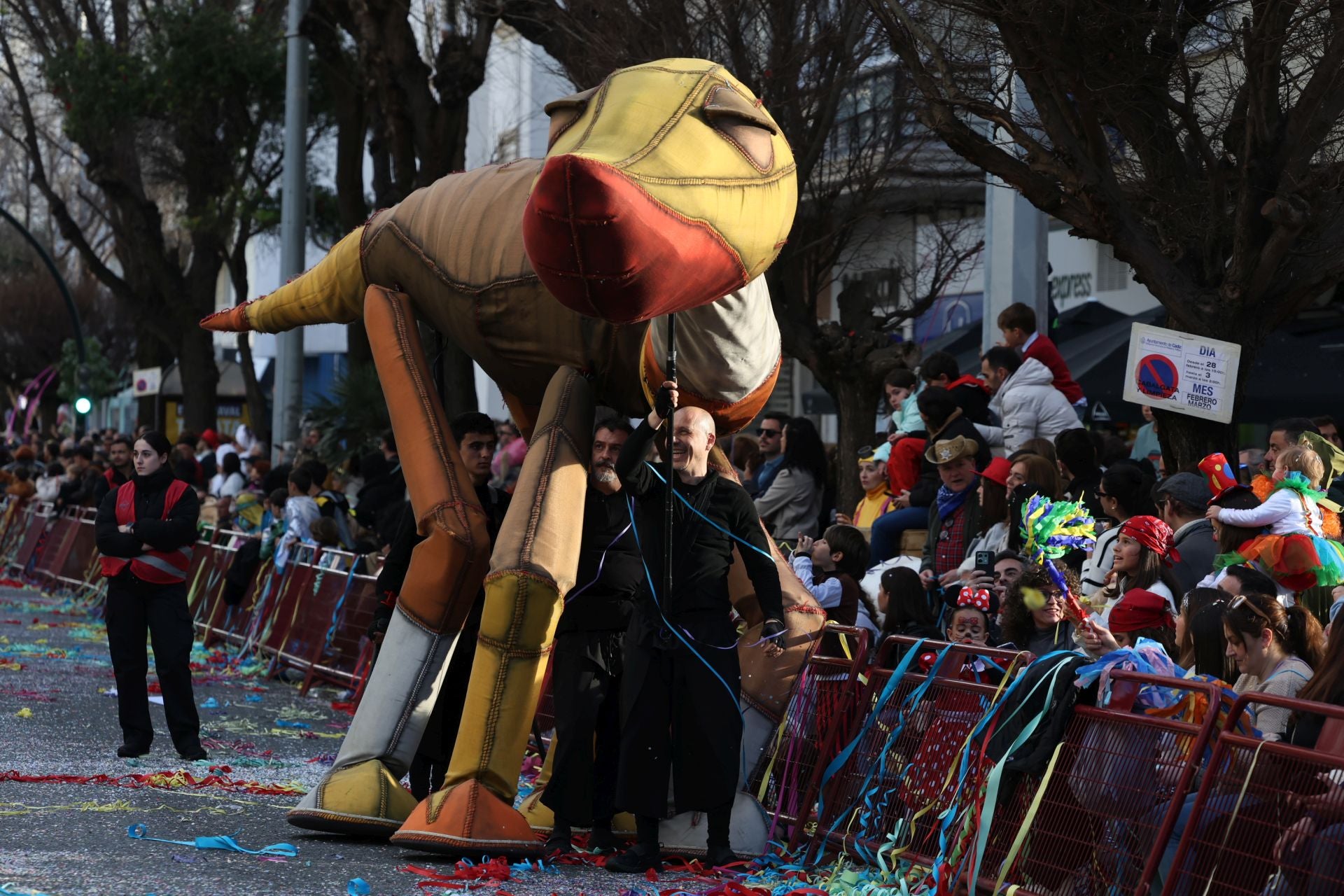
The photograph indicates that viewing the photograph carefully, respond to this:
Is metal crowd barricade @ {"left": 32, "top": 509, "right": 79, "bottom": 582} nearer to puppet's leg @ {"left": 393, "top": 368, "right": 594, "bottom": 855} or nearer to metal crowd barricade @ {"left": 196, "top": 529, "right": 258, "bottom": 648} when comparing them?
metal crowd barricade @ {"left": 196, "top": 529, "right": 258, "bottom": 648}

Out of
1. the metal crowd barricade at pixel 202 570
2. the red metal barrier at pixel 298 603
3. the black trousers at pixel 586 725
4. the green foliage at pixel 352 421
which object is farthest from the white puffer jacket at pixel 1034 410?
the green foliage at pixel 352 421

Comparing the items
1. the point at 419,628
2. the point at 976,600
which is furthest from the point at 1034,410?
the point at 419,628

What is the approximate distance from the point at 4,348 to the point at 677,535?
53.6 m

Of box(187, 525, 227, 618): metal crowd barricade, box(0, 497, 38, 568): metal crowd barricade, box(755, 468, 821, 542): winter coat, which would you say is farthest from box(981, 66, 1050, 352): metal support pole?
box(0, 497, 38, 568): metal crowd barricade

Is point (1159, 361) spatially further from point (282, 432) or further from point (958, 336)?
point (282, 432)

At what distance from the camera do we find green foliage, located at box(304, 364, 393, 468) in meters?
18.0

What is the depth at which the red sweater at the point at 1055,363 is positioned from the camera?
384 inches

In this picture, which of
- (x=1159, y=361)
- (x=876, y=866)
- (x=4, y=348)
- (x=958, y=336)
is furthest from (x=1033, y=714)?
(x=4, y=348)

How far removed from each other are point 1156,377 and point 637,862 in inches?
148

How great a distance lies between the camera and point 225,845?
258 inches

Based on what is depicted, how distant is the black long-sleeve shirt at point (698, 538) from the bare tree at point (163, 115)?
18.6 m

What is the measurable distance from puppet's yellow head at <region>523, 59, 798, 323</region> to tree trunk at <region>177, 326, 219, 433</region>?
2069 centimetres

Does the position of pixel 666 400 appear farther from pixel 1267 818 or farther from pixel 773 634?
pixel 1267 818

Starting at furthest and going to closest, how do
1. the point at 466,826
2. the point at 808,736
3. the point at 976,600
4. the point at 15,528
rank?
the point at 15,528
the point at 976,600
the point at 808,736
the point at 466,826
